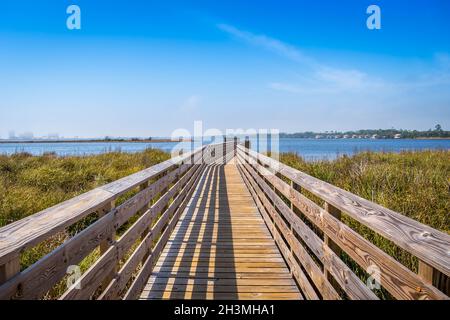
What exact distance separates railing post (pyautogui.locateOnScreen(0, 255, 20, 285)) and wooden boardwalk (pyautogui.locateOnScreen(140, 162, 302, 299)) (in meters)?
1.92

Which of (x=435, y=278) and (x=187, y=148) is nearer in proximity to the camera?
(x=435, y=278)

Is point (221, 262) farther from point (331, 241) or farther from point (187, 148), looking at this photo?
point (187, 148)

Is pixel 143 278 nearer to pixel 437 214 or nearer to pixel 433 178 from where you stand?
pixel 437 214

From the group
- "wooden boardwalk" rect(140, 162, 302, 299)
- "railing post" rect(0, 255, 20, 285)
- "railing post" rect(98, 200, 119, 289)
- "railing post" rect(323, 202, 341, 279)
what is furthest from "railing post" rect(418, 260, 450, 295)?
"railing post" rect(98, 200, 119, 289)

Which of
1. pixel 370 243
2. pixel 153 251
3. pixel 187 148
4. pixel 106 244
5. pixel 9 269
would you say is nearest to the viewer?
pixel 9 269

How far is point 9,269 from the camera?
122cm

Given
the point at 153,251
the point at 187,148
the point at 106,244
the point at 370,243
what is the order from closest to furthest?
the point at 370,243, the point at 106,244, the point at 153,251, the point at 187,148

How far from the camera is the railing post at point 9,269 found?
1.19m

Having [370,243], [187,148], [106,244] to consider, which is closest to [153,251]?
[106,244]

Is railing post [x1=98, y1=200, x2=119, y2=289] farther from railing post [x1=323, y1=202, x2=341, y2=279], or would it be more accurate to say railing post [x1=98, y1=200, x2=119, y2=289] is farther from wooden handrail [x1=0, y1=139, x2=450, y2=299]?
railing post [x1=323, y1=202, x2=341, y2=279]

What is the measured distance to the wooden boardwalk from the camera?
3098mm

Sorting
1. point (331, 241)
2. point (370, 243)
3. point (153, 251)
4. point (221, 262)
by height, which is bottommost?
point (221, 262)

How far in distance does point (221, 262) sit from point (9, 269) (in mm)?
2869
